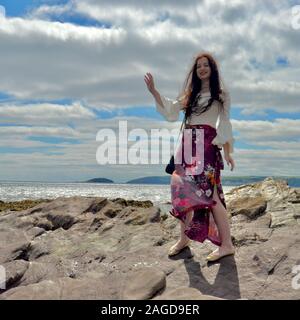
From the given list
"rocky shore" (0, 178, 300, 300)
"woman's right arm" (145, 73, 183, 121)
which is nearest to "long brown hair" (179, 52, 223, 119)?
"woman's right arm" (145, 73, 183, 121)

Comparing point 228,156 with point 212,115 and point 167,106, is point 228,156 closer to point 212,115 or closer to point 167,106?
point 212,115

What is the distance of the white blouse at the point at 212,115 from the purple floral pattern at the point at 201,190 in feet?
0.44

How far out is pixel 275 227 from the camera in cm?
812

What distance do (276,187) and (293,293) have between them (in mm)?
5001

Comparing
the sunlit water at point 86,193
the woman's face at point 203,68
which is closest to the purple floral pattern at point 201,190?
the woman's face at point 203,68

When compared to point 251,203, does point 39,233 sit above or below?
below

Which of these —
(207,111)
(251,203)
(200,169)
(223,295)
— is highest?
(207,111)

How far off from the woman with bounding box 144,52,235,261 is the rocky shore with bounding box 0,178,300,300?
480mm

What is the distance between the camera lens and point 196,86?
693 cm

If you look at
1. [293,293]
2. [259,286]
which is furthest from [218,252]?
[293,293]

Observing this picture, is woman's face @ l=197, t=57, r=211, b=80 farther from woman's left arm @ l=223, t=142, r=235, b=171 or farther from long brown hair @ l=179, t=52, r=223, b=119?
woman's left arm @ l=223, t=142, r=235, b=171

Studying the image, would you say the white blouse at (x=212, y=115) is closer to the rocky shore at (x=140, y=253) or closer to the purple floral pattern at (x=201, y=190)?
the purple floral pattern at (x=201, y=190)
